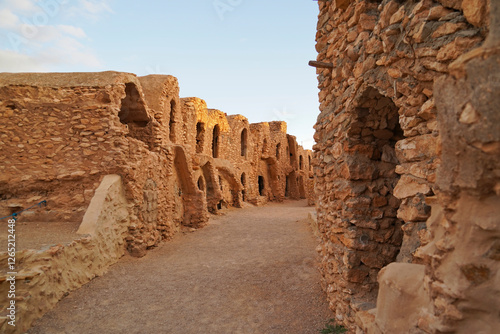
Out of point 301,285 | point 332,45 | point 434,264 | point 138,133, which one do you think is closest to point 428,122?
point 434,264

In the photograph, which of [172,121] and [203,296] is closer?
[203,296]

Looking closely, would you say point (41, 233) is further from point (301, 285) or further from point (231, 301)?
point (301, 285)

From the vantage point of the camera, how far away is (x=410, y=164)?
2.61m

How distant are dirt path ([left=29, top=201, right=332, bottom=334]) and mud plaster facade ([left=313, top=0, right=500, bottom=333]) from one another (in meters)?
0.77

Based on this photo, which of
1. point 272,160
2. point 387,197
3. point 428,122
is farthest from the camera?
point 272,160

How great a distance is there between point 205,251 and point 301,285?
11.6 ft

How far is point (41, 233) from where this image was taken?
552 cm

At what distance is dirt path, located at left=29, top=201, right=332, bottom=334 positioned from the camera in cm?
411

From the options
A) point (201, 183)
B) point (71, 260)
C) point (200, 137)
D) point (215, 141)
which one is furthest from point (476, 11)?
point (215, 141)

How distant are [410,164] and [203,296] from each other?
13.5 feet

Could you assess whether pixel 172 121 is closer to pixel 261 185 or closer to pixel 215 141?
pixel 215 141

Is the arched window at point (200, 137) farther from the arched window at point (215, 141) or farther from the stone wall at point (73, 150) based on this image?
the stone wall at point (73, 150)

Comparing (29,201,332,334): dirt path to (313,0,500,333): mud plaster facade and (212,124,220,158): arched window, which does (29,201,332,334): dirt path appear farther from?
(212,124,220,158): arched window

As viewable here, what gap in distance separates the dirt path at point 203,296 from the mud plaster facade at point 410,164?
0.77 m
